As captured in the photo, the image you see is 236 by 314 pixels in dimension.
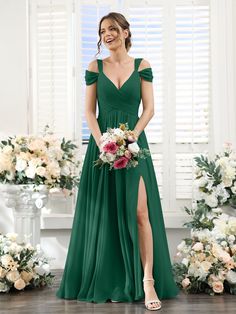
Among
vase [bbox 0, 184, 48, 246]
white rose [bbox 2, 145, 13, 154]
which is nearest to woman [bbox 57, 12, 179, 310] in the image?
vase [bbox 0, 184, 48, 246]

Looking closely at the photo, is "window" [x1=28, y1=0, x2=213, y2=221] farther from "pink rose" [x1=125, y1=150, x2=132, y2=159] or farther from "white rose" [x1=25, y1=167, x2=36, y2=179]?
"pink rose" [x1=125, y1=150, x2=132, y2=159]

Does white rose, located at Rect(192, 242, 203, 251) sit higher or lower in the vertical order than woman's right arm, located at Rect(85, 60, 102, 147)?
lower

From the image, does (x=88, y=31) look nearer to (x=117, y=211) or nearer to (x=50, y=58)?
(x=50, y=58)

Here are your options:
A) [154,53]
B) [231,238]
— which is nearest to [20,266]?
[231,238]

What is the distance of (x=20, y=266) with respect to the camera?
4.12 metres

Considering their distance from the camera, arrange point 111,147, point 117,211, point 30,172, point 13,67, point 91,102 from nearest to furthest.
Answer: point 111,147
point 117,211
point 91,102
point 30,172
point 13,67

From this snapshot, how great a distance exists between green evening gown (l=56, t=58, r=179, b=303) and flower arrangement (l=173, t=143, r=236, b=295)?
228 millimetres

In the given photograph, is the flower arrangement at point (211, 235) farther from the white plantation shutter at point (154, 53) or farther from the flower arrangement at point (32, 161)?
the flower arrangement at point (32, 161)

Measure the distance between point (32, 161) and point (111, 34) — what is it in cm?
102

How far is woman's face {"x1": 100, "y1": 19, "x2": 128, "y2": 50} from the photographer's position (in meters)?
3.81

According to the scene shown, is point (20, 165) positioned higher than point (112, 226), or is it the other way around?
point (20, 165)

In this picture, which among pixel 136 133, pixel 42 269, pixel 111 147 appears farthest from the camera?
pixel 42 269

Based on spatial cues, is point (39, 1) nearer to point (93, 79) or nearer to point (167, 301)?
point (93, 79)

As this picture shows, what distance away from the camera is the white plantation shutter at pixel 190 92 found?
4.94 metres
